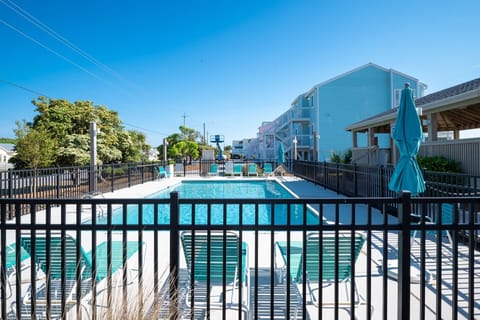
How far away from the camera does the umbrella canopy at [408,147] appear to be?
4492 millimetres

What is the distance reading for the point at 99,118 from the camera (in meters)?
17.2

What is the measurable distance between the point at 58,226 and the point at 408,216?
259 centimetres

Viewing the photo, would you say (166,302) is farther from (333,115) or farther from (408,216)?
(333,115)

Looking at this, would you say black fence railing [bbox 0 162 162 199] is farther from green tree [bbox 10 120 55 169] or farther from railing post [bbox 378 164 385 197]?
railing post [bbox 378 164 385 197]

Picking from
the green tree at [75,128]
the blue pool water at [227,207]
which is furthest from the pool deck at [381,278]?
the green tree at [75,128]

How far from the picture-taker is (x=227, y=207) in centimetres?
940

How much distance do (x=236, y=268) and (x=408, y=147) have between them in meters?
3.66

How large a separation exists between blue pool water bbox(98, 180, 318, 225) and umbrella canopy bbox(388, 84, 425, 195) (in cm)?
290

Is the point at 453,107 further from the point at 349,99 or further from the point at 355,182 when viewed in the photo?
the point at 349,99

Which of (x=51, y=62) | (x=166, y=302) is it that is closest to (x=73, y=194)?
(x=166, y=302)

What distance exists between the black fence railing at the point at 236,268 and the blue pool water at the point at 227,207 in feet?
7.15

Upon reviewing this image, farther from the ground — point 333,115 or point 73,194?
point 333,115

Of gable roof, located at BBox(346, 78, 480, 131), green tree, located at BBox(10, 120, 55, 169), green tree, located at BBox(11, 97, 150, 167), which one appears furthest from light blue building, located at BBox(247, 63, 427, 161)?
green tree, located at BBox(10, 120, 55, 169)

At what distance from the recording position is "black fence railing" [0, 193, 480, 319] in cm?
195
